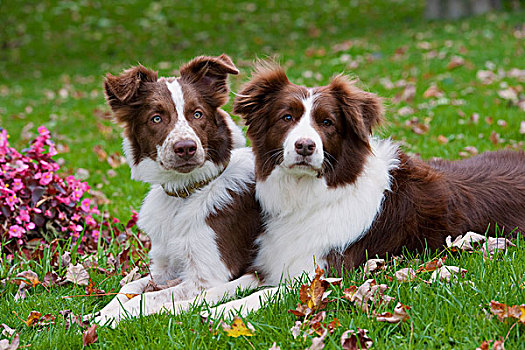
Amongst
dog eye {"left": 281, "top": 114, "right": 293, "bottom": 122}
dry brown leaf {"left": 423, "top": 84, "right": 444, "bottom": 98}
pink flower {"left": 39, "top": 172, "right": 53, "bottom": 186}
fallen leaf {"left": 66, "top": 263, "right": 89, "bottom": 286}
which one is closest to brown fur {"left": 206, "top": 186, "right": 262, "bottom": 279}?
dog eye {"left": 281, "top": 114, "right": 293, "bottom": 122}

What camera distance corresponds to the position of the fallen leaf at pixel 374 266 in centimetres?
376

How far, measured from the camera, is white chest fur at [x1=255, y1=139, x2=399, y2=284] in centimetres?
387

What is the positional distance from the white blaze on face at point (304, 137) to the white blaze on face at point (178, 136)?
1.92ft

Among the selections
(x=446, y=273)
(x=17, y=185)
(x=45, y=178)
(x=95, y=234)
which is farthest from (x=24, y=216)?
(x=446, y=273)

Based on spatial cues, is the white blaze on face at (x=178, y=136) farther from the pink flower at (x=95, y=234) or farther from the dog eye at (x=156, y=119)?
the pink flower at (x=95, y=234)

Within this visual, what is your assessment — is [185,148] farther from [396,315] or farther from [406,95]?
[406,95]

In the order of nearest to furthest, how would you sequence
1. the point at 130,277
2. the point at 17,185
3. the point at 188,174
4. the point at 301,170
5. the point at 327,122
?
the point at 301,170, the point at 327,122, the point at 188,174, the point at 130,277, the point at 17,185

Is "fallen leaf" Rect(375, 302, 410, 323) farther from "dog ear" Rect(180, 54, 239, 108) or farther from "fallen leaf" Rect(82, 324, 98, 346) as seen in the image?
"dog ear" Rect(180, 54, 239, 108)

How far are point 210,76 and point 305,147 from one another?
44.6 inches

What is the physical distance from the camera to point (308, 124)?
3.68 metres

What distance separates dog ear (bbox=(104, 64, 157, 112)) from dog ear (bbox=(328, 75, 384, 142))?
1233 millimetres

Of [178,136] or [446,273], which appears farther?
[178,136]

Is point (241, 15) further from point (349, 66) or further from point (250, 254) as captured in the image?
point (250, 254)

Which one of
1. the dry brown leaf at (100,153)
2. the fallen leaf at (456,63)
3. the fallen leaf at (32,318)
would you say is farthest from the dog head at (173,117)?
the fallen leaf at (456,63)
